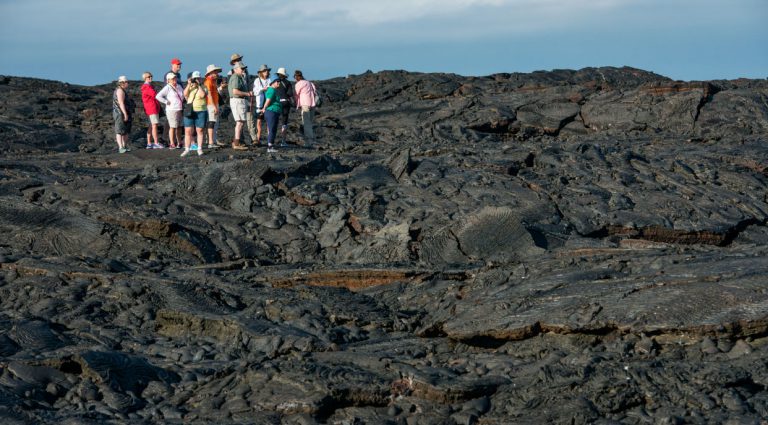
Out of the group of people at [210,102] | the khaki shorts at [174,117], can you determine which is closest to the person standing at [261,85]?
the group of people at [210,102]

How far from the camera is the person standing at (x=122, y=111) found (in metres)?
18.5

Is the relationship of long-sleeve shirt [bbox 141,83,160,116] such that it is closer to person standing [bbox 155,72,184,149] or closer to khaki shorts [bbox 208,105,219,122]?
person standing [bbox 155,72,184,149]

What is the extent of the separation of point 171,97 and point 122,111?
3.88 ft

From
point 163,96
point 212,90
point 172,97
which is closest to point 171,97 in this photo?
point 172,97

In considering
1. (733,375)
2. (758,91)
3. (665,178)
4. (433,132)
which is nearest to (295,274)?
(733,375)

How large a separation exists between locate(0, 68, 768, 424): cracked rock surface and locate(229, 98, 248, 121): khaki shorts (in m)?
0.73

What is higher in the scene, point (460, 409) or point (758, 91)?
point (758, 91)

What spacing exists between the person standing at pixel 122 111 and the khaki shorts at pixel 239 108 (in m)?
1.82

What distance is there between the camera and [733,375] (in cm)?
813

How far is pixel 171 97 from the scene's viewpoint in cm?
1795

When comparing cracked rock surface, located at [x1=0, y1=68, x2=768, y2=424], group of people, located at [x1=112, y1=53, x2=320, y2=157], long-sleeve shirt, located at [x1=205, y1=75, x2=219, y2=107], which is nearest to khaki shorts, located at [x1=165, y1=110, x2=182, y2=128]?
group of people, located at [x1=112, y1=53, x2=320, y2=157]

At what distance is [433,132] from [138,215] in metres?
10.5

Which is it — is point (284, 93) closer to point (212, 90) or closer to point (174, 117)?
point (212, 90)

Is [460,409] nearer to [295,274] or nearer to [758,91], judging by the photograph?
[295,274]
